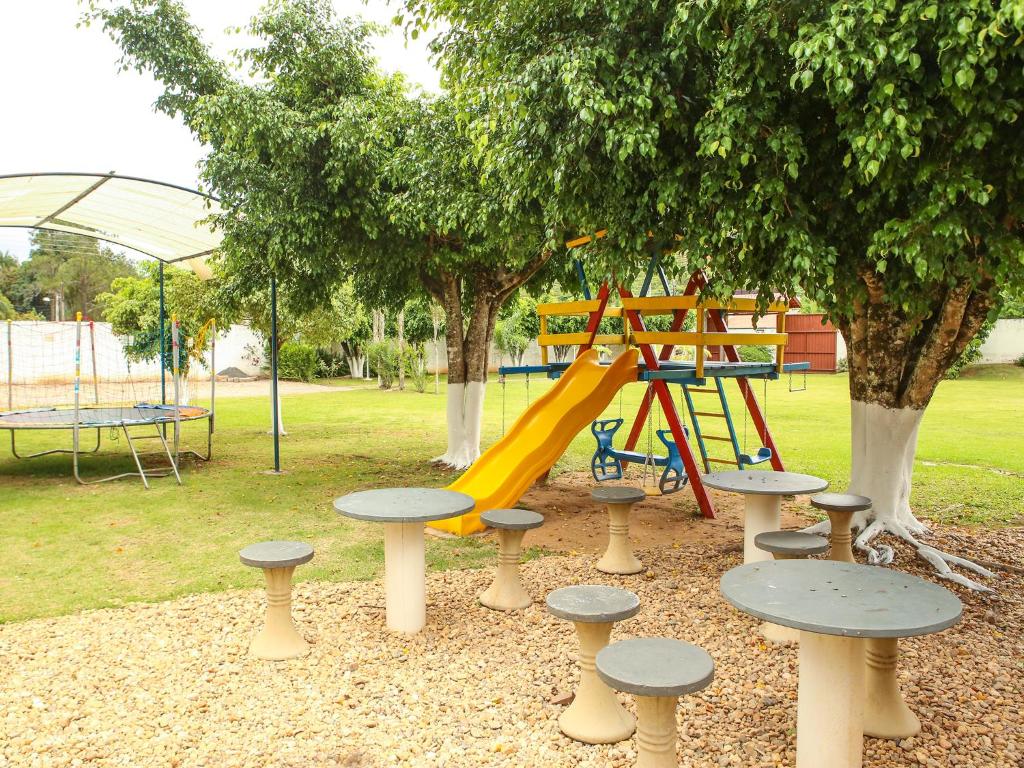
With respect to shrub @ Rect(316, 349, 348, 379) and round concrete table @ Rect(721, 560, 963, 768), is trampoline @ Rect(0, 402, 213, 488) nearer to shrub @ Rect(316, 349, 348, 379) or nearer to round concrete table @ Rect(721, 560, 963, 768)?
round concrete table @ Rect(721, 560, 963, 768)

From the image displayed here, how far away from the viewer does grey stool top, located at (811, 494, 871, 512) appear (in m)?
4.87

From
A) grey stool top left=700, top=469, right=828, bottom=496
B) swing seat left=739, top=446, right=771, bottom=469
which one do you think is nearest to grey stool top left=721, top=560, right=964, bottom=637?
grey stool top left=700, top=469, right=828, bottom=496

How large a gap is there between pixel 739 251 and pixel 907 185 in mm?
893

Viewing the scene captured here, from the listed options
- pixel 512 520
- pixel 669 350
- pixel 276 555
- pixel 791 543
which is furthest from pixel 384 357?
pixel 791 543

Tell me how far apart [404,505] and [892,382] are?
3.89 meters

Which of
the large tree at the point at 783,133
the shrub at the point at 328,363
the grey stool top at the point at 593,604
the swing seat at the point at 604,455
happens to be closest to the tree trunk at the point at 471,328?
the swing seat at the point at 604,455

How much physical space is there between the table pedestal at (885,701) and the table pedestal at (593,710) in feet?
3.49

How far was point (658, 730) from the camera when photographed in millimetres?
2801

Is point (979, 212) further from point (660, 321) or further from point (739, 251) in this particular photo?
point (660, 321)

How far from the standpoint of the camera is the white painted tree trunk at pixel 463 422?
33.0ft

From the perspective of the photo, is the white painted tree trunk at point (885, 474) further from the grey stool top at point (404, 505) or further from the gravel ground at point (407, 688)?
the grey stool top at point (404, 505)

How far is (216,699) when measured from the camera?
3.68 m

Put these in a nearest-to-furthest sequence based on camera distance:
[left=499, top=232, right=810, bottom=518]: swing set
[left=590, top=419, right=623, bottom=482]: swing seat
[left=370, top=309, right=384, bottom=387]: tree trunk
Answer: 1. [left=499, top=232, right=810, bottom=518]: swing set
2. [left=590, top=419, right=623, bottom=482]: swing seat
3. [left=370, top=309, right=384, bottom=387]: tree trunk

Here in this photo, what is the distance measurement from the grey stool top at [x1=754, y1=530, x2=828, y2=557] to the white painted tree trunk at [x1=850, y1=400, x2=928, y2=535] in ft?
5.74
